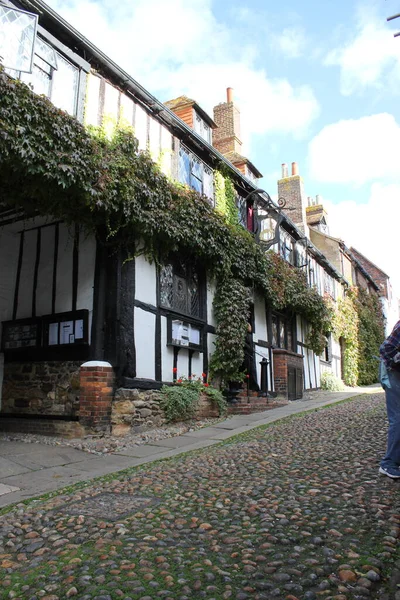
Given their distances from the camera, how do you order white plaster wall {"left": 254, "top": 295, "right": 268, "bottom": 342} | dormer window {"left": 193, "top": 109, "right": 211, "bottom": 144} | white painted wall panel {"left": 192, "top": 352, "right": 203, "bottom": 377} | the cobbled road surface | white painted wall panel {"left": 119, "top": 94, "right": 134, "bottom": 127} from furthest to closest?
white plaster wall {"left": 254, "top": 295, "right": 268, "bottom": 342} < dormer window {"left": 193, "top": 109, "right": 211, "bottom": 144} < white painted wall panel {"left": 192, "top": 352, "right": 203, "bottom": 377} < white painted wall panel {"left": 119, "top": 94, "right": 134, "bottom": 127} < the cobbled road surface

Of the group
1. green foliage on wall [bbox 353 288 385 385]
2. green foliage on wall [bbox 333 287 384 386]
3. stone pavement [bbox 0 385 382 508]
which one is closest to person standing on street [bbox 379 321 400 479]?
stone pavement [bbox 0 385 382 508]

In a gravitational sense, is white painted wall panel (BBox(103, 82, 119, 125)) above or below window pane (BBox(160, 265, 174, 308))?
above

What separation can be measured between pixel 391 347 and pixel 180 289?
568 centimetres

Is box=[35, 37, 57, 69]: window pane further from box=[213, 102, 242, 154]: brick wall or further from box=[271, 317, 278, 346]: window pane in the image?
box=[271, 317, 278, 346]: window pane

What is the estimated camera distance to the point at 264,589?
2.25 metres

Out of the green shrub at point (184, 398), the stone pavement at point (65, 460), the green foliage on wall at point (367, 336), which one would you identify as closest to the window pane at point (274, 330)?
the green shrub at point (184, 398)

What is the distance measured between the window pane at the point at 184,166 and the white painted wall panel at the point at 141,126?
1245 mm

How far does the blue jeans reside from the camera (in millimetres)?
3955

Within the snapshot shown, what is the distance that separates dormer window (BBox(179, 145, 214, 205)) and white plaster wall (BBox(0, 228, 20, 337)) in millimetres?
3654

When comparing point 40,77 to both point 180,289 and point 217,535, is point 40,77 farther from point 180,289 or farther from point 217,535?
point 217,535

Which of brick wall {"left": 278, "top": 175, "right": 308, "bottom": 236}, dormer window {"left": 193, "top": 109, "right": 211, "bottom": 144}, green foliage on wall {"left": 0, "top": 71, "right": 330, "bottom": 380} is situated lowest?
green foliage on wall {"left": 0, "top": 71, "right": 330, "bottom": 380}

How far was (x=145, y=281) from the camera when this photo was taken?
324 inches

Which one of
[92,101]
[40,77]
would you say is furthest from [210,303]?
[40,77]

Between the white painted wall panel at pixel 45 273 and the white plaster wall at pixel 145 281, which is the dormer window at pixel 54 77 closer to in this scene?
the white painted wall panel at pixel 45 273
